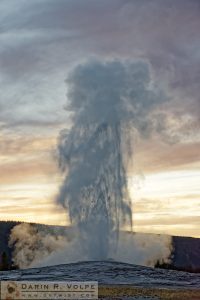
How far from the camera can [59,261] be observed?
4675 inches

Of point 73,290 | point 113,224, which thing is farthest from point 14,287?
point 113,224

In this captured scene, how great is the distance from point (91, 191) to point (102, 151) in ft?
28.2

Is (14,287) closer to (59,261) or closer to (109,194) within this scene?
(109,194)

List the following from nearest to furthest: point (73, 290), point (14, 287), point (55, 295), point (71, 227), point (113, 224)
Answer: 1. point (14, 287)
2. point (55, 295)
3. point (73, 290)
4. point (113, 224)
5. point (71, 227)

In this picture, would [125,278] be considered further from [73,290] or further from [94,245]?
[94,245]

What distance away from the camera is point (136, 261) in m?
121

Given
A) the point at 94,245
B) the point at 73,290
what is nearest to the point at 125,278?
the point at 73,290

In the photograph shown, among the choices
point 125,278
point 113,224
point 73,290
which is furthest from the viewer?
point 113,224

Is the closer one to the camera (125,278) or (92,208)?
(125,278)

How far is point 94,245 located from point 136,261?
1508cm

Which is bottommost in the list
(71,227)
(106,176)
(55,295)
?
(55,295)

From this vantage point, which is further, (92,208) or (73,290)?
(92,208)

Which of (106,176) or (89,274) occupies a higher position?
(106,176)

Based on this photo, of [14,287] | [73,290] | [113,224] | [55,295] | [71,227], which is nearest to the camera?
[14,287]
